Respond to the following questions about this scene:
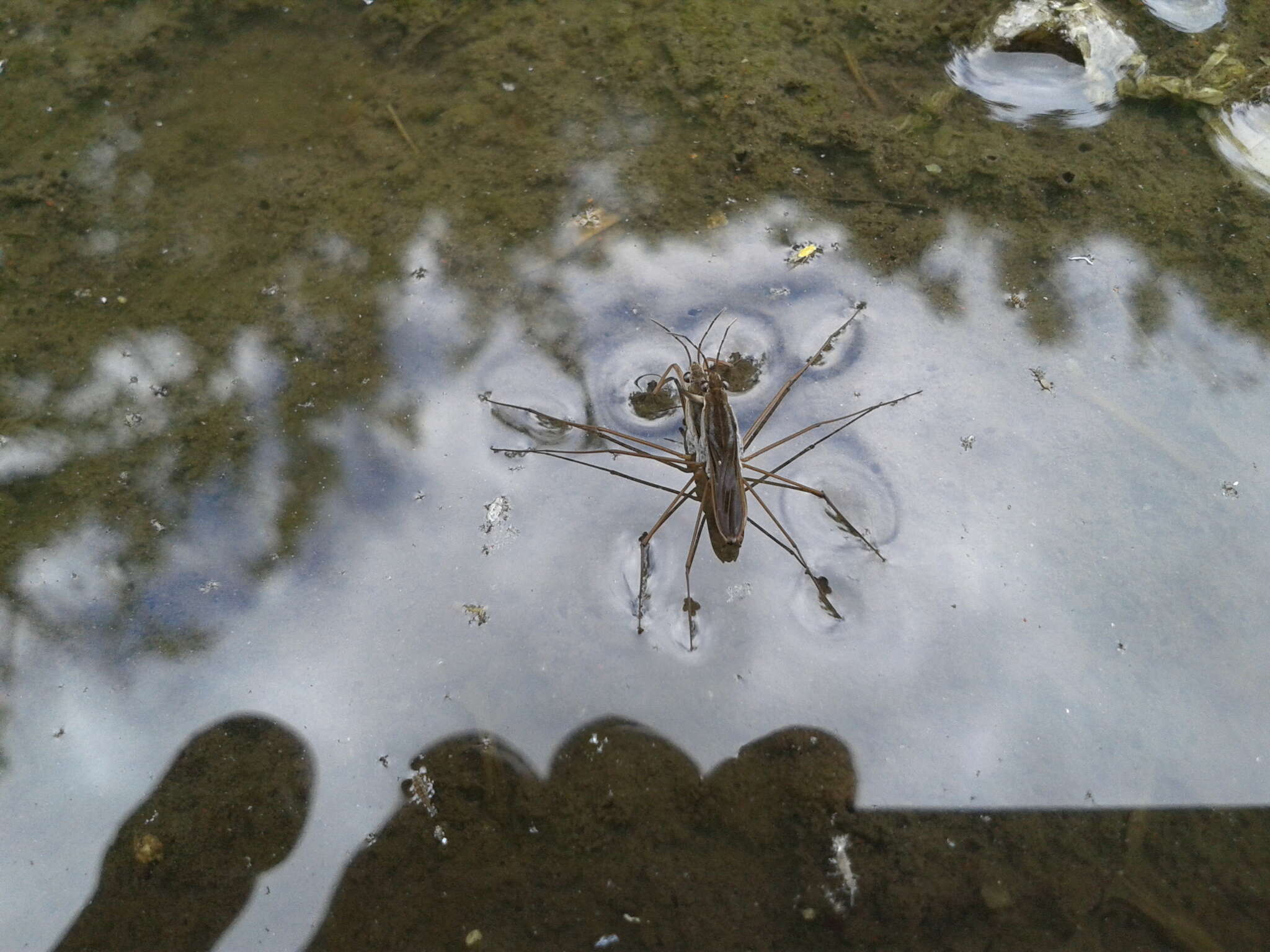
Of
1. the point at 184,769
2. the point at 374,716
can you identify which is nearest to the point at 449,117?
the point at 374,716

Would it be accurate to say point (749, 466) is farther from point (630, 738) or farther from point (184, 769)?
point (184, 769)

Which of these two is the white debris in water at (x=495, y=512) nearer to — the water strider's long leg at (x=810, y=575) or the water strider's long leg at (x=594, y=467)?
the water strider's long leg at (x=594, y=467)

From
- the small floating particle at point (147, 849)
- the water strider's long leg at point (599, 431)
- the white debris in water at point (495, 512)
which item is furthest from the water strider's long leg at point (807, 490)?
the small floating particle at point (147, 849)

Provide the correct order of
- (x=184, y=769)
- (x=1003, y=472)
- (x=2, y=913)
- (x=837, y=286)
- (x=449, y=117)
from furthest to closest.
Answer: (x=449, y=117) < (x=837, y=286) < (x=1003, y=472) < (x=184, y=769) < (x=2, y=913)

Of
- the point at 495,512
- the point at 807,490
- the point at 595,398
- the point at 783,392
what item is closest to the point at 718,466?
the point at 807,490

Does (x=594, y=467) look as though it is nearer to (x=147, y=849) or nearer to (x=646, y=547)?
(x=646, y=547)

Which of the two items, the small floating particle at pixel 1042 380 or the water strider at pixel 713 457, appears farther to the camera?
the small floating particle at pixel 1042 380
